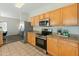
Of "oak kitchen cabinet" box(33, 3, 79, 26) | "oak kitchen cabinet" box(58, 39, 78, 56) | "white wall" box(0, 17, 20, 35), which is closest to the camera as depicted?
"oak kitchen cabinet" box(58, 39, 78, 56)

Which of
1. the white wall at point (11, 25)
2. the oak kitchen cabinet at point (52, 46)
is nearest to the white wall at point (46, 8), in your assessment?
the oak kitchen cabinet at point (52, 46)

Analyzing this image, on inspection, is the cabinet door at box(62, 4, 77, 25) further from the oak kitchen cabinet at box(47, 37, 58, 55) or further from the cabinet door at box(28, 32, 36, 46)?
the cabinet door at box(28, 32, 36, 46)

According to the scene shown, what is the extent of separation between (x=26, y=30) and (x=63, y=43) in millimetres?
3417

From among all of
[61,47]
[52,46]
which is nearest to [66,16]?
[61,47]

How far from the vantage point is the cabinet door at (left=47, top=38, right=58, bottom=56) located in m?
3.22

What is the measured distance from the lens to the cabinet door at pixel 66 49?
2.44m

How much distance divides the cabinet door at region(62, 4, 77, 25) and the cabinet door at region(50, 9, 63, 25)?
0.67 feet

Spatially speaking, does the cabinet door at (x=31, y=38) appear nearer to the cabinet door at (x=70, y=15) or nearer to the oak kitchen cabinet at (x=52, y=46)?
the oak kitchen cabinet at (x=52, y=46)

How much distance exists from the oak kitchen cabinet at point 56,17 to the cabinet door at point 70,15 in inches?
8.0

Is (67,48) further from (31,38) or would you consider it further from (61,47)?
(31,38)

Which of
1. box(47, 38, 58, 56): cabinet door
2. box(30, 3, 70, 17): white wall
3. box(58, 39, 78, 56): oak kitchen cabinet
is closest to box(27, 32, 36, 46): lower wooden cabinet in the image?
box(30, 3, 70, 17): white wall

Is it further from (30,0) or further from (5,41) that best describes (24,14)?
(30,0)

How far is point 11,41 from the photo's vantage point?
189 inches

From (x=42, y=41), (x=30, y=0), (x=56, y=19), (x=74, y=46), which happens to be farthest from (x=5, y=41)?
(x=30, y=0)
